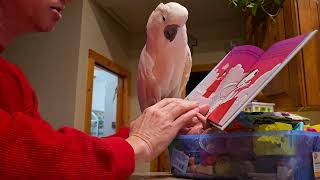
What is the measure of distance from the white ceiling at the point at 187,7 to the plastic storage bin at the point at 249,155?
2.00 meters

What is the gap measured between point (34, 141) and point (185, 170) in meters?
0.32

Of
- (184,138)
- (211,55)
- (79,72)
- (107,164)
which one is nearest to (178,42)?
(184,138)

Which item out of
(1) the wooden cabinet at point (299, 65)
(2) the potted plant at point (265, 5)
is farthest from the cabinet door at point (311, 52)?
(2) the potted plant at point (265, 5)

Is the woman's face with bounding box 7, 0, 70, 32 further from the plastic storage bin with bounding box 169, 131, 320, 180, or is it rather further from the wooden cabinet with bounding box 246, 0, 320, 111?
the wooden cabinet with bounding box 246, 0, 320, 111

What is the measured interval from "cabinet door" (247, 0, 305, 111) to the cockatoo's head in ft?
2.32

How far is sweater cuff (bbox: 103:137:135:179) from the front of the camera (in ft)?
1.52

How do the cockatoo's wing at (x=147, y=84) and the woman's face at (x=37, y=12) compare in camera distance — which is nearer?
the woman's face at (x=37, y=12)

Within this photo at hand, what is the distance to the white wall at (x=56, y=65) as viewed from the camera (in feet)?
6.95

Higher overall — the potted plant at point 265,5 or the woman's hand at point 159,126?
the potted plant at point 265,5

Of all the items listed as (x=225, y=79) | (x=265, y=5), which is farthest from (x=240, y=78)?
(x=265, y=5)

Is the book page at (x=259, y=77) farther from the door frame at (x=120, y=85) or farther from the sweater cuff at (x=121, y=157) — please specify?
the door frame at (x=120, y=85)

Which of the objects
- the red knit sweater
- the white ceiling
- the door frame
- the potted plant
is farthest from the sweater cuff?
the white ceiling

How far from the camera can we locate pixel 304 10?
1419 mm

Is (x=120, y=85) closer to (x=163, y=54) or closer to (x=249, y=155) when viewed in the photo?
(x=163, y=54)
